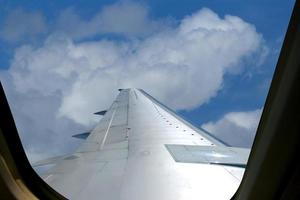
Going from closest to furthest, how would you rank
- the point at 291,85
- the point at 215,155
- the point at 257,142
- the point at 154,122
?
1. the point at 291,85
2. the point at 257,142
3. the point at 215,155
4. the point at 154,122

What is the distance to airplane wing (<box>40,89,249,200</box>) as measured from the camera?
2.52m

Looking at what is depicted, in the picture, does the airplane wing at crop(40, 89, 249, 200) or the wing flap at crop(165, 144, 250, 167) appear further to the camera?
the wing flap at crop(165, 144, 250, 167)

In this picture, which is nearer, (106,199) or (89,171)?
(106,199)

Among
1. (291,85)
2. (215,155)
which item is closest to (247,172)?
(291,85)

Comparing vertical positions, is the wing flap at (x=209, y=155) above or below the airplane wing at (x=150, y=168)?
above

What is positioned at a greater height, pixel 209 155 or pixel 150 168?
pixel 209 155

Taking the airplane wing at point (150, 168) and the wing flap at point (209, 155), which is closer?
the airplane wing at point (150, 168)

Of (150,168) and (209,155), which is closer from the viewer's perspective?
(150,168)

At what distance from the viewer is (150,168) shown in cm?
305

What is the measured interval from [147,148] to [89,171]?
861 mm

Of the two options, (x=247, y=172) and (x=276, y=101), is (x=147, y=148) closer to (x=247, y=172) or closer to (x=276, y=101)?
(x=247, y=172)

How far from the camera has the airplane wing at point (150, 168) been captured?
2.52 m

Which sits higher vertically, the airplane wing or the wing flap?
the wing flap

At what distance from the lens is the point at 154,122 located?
565 cm
